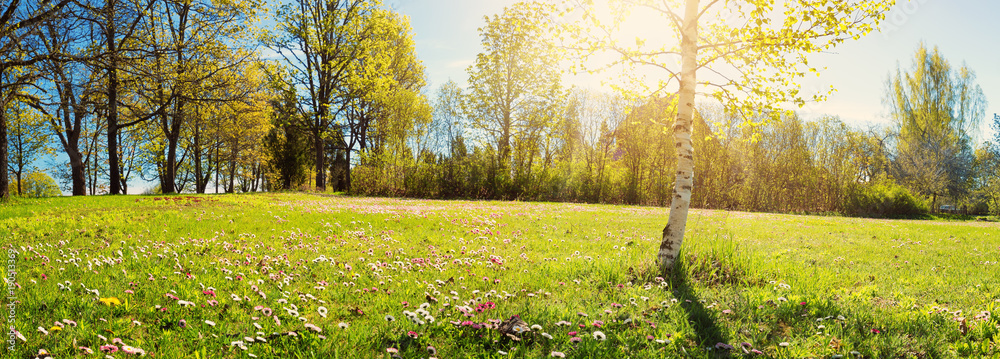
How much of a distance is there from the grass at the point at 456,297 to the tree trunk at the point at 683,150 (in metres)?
0.30

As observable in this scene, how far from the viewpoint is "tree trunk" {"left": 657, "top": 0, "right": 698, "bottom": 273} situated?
19.2ft

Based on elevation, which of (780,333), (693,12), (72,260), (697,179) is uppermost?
(693,12)

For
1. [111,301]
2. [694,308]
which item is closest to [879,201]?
[694,308]

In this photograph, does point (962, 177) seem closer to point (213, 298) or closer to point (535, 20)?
point (535, 20)

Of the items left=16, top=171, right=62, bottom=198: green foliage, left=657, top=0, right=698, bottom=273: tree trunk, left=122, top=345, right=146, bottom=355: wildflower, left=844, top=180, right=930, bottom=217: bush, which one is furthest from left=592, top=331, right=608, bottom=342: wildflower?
left=16, top=171, right=62, bottom=198: green foliage

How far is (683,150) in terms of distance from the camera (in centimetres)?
589

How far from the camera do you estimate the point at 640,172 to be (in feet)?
93.7

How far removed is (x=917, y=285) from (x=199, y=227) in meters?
12.4

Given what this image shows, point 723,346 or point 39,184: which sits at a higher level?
point 39,184

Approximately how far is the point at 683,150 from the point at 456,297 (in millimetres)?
3750

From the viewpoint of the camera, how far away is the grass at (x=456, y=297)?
3.46 m

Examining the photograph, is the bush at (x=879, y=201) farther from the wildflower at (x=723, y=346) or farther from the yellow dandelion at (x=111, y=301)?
the yellow dandelion at (x=111, y=301)

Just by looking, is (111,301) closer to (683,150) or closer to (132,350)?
(132,350)

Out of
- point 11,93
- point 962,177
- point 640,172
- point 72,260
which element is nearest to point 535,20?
point 72,260
